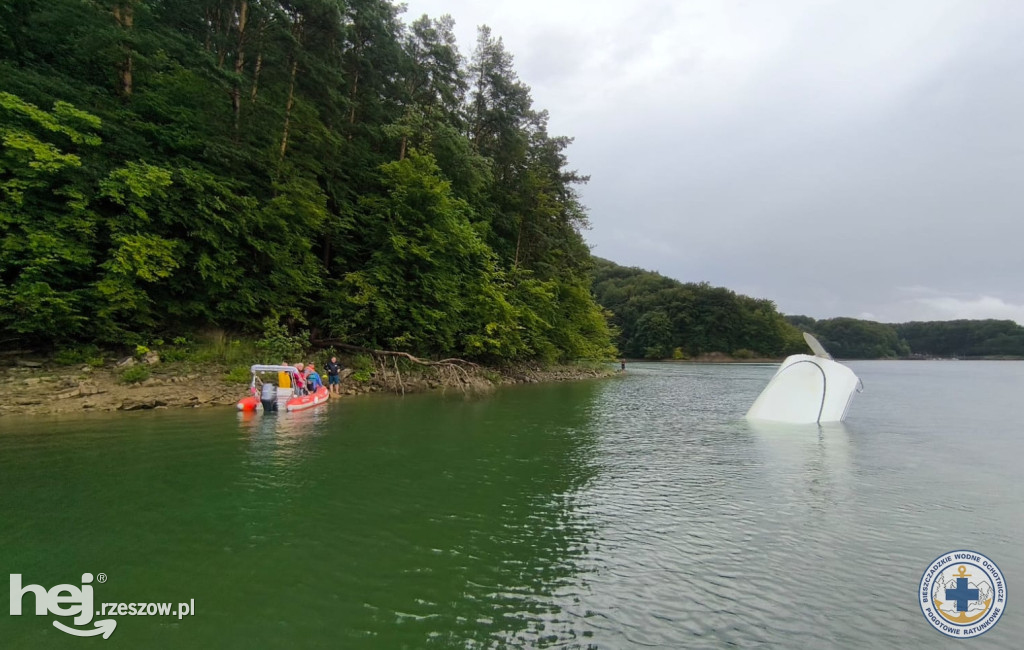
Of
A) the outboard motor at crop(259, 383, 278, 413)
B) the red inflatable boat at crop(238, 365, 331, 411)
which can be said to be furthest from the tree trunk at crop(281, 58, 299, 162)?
the outboard motor at crop(259, 383, 278, 413)

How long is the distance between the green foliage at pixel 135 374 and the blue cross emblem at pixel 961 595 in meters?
20.2

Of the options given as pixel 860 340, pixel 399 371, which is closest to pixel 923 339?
pixel 860 340

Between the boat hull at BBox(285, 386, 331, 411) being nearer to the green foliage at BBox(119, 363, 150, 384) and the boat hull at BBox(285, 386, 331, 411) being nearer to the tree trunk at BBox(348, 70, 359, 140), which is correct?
the green foliage at BBox(119, 363, 150, 384)

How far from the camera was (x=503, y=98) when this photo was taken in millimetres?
35156

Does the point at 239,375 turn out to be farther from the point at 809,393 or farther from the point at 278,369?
the point at 809,393

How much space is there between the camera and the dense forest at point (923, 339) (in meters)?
134

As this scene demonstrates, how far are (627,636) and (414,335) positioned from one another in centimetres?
2121

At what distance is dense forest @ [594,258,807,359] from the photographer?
110438mm

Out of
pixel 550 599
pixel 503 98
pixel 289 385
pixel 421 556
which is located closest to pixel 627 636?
pixel 550 599

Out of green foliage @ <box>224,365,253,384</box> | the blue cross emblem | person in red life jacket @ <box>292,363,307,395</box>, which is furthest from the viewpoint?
green foliage @ <box>224,365,253,384</box>

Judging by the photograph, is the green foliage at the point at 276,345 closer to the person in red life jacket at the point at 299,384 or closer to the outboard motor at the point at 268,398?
the person in red life jacket at the point at 299,384

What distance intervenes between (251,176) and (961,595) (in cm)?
2372

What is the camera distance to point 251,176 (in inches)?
800

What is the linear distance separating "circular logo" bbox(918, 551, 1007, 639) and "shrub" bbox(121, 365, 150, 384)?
1997cm
